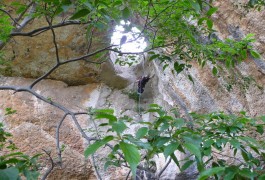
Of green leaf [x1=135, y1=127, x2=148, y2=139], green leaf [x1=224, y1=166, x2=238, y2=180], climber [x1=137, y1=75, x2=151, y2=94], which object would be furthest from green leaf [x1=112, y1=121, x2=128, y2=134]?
climber [x1=137, y1=75, x2=151, y2=94]

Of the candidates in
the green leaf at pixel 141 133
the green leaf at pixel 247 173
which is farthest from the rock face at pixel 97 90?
the green leaf at pixel 141 133

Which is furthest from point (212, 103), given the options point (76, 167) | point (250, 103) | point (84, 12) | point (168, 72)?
point (84, 12)

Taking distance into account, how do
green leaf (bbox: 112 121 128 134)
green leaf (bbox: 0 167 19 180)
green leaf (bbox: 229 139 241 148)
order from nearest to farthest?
green leaf (bbox: 0 167 19 180) → green leaf (bbox: 112 121 128 134) → green leaf (bbox: 229 139 241 148)

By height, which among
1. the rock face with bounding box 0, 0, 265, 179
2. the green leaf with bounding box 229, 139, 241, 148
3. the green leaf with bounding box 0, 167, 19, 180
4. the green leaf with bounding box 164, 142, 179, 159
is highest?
the rock face with bounding box 0, 0, 265, 179

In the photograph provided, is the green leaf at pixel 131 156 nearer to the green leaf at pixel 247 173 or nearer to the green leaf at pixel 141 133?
the green leaf at pixel 141 133

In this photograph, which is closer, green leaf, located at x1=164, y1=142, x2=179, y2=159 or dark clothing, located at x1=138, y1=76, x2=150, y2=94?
green leaf, located at x1=164, y1=142, x2=179, y2=159

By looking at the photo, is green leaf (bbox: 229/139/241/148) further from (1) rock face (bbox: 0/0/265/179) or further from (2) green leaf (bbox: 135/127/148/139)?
(1) rock face (bbox: 0/0/265/179)

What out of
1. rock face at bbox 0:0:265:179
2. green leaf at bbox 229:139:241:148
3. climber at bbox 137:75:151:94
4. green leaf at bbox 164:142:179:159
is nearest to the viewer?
green leaf at bbox 164:142:179:159

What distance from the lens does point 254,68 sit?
3941mm

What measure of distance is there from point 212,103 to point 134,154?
3581mm

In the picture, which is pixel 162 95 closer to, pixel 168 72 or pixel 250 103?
pixel 168 72

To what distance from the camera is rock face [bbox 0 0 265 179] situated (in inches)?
158

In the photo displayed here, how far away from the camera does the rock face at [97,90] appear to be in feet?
13.1

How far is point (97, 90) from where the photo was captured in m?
5.73
